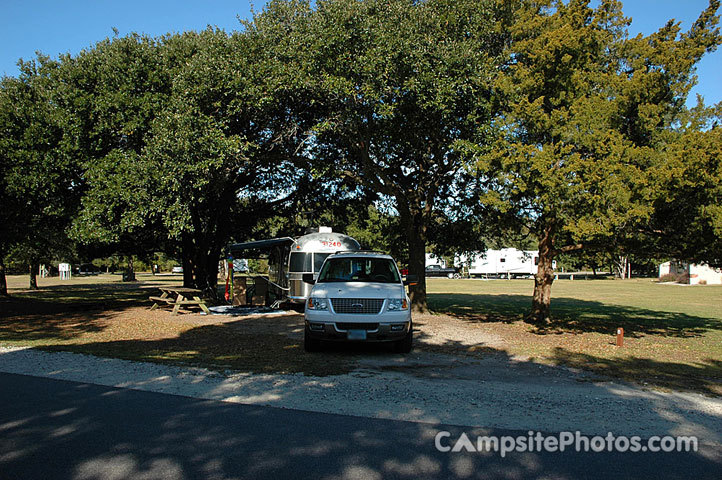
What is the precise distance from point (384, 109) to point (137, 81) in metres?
9.68

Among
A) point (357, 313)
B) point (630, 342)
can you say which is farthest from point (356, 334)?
point (630, 342)

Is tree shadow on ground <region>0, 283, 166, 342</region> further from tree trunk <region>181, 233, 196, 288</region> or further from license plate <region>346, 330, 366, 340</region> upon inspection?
license plate <region>346, 330, 366, 340</region>

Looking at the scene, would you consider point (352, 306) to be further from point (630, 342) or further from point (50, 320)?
point (50, 320)

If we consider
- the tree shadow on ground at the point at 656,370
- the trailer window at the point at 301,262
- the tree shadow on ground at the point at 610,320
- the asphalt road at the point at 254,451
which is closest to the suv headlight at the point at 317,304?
the asphalt road at the point at 254,451

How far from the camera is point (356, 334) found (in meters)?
9.55

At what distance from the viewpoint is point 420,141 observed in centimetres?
1666

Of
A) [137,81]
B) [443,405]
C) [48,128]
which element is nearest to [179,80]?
[137,81]

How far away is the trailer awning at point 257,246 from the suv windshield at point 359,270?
385 inches

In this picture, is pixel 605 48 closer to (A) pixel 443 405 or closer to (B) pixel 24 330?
(A) pixel 443 405

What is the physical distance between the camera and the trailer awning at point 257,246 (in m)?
21.2

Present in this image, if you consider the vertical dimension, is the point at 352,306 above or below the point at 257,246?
below

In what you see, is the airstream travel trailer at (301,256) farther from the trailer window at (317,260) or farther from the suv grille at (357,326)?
the suv grille at (357,326)

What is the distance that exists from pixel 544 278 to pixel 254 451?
13.6 metres

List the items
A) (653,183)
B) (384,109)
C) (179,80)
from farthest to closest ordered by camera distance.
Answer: (179,80) → (384,109) → (653,183)
